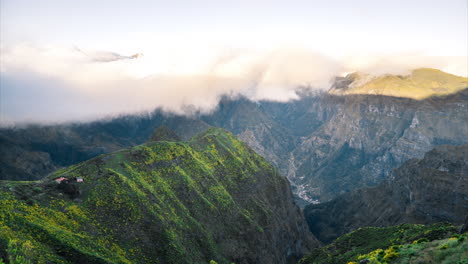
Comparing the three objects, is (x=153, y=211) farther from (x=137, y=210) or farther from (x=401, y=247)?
(x=401, y=247)

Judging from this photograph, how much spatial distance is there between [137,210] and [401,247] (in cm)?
8594

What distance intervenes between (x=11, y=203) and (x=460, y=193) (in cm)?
24290

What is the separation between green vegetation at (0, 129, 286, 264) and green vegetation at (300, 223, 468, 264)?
40.9 meters

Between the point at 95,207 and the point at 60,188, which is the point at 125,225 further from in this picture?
the point at 60,188

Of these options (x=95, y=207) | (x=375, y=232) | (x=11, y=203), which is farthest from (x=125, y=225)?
(x=375, y=232)

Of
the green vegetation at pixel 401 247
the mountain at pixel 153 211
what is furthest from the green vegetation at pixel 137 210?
the green vegetation at pixel 401 247

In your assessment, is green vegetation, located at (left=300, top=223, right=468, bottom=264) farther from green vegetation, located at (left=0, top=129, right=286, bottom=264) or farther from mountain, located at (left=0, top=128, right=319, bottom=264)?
green vegetation, located at (left=0, top=129, right=286, bottom=264)

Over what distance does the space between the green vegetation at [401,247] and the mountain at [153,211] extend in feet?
120

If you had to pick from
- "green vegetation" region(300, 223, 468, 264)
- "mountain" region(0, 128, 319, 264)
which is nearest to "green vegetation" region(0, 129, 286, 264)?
"mountain" region(0, 128, 319, 264)

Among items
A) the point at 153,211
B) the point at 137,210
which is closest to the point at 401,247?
the point at 153,211

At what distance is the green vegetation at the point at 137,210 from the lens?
7744cm

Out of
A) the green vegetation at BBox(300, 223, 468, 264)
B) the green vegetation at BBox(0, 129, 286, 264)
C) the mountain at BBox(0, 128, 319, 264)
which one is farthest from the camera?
the mountain at BBox(0, 128, 319, 264)

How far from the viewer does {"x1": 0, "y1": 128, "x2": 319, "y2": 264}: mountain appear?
260 ft

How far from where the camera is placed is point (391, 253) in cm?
5397
